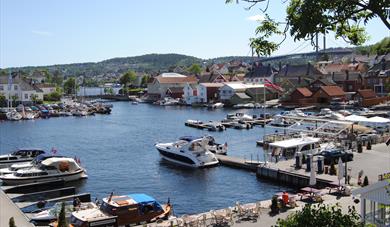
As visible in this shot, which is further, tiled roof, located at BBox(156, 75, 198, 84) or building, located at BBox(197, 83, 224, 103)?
tiled roof, located at BBox(156, 75, 198, 84)

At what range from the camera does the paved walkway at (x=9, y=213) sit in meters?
21.8

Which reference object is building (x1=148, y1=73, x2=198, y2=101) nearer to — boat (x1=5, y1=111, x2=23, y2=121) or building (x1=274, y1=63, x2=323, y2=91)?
building (x1=274, y1=63, x2=323, y2=91)

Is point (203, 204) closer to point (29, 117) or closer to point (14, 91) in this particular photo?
point (29, 117)

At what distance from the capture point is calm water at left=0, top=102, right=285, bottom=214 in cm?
3064

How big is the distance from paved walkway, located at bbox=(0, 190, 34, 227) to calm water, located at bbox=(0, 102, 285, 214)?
6.22 m

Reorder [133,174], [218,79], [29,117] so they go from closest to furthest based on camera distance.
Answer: [133,174] < [29,117] < [218,79]

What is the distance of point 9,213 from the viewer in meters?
23.7

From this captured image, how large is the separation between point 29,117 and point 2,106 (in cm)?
1832

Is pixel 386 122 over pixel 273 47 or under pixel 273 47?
under

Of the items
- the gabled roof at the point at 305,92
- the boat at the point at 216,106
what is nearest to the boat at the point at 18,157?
the gabled roof at the point at 305,92

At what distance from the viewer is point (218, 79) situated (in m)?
→ 127

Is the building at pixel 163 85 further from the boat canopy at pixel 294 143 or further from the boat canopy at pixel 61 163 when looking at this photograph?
the boat canopy at pixel 61 163

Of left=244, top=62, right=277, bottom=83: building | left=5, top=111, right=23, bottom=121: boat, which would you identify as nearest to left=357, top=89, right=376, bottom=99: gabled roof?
left=244, top=62, right=277, bottom=83: building

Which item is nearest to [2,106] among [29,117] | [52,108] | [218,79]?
[52,108]
